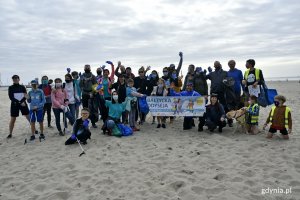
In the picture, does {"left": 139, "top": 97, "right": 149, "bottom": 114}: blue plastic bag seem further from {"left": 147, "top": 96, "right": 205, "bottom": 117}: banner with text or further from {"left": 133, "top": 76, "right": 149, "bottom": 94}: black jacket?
{"left": 133, "top": 76, "right": 149, "bottom": 94}: black jacket

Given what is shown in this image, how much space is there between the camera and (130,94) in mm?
9430

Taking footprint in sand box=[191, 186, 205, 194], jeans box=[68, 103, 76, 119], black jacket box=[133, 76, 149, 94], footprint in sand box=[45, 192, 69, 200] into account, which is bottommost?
footprint in sand box=[45, 192, 69, 200]

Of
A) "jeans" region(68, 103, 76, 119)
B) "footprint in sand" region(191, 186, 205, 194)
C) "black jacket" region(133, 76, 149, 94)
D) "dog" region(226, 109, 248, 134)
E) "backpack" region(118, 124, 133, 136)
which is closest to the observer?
"footprint in sand" region(191, 186, 205, 194)

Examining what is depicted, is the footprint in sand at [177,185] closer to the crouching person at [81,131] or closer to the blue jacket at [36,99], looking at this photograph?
the crouching person at [81,131]

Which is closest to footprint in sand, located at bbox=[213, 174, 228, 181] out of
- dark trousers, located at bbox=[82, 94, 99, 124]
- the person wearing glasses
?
dark trousers, located at bbox=[82, 94, 99, 124]

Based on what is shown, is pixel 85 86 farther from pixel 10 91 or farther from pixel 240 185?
pixel 240 185

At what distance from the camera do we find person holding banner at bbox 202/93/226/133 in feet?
28.8

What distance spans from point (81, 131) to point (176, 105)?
3446 millimetres

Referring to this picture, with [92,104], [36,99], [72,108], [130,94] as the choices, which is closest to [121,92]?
[130,94]

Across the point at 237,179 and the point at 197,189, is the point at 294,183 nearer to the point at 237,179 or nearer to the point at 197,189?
the point at 237,179

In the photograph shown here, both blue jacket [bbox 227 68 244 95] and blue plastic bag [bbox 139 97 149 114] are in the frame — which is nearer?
blue jacket [bbox 227 68 244 95]

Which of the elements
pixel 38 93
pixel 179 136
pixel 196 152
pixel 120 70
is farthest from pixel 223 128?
pixel 38 93

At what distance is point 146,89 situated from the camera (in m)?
10.4

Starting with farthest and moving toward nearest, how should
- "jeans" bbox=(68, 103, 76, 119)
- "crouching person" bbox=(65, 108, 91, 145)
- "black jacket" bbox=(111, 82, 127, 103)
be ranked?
"jeans" bbox=(68, 103, 76, 119)
"black jacket" bbox=(111, 82, 127, 103)
"crouching person" bbox=(65, 108, 91, 145)
